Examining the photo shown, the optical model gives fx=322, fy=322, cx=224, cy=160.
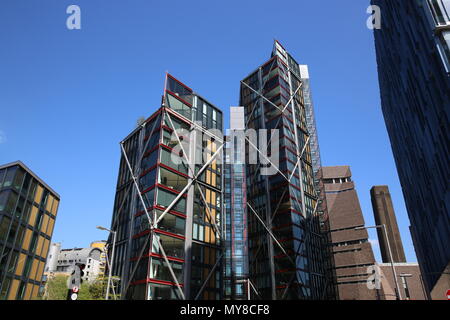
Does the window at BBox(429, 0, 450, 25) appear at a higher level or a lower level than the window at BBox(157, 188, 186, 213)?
higher

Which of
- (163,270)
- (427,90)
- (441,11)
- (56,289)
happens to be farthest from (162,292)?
(56,289)

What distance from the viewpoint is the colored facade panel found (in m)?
48.3

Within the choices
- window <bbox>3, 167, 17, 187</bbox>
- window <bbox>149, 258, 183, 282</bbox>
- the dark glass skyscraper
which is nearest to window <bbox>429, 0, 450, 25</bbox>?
the dark glass skyscraper

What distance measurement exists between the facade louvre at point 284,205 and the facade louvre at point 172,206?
54.2ft

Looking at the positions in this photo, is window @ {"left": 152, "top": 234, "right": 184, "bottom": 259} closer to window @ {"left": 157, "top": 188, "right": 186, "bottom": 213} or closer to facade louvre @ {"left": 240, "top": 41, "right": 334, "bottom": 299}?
window @ {"left": 157, "top": 188, "right": 186, "bottom": 213}

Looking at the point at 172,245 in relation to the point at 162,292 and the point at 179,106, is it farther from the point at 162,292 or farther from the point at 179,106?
the point at 179,106

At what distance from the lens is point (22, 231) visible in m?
53.0

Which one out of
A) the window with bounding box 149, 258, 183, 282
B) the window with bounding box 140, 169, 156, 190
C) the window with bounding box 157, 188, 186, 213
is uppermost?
the window with bounding box 140, 169, 156, 190

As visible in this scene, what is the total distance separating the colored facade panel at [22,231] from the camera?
4831 centimetres

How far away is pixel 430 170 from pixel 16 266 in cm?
5806

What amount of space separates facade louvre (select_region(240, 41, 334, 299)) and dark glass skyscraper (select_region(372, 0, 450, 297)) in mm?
24203

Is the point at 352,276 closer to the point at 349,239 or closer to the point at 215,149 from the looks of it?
the point at 349,239

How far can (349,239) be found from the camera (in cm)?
10219
